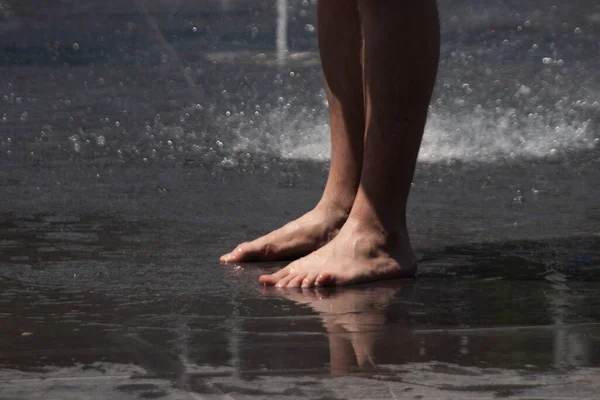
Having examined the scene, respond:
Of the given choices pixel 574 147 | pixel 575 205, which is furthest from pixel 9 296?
pixel 574 147

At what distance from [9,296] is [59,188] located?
1.29 meters

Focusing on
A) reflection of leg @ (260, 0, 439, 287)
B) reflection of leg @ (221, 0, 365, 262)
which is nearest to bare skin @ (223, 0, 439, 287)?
reflection of leg @ (260, 0, 439, 287)

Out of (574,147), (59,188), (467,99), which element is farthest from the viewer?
(467,99)

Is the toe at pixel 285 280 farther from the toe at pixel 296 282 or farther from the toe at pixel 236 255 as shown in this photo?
the toe at pixel 236 255

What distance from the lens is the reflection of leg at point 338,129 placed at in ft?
9.35

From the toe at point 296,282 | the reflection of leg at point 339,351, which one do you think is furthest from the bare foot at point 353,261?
the reflection of leg at point 339,351

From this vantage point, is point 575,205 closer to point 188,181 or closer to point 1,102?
point 188,181

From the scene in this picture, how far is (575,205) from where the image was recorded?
3305 mm

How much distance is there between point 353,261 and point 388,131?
10.3 inches

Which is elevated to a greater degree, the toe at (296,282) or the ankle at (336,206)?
the ankle at (336,206)

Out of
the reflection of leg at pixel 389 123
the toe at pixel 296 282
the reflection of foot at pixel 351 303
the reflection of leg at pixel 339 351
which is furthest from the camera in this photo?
the reflection of leg at pixel 389 123

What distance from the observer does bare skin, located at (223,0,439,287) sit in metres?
2.58

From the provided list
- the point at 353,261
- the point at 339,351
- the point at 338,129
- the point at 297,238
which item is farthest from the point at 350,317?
the point at 338,129

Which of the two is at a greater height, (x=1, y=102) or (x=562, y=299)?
(x=1, y=102)
